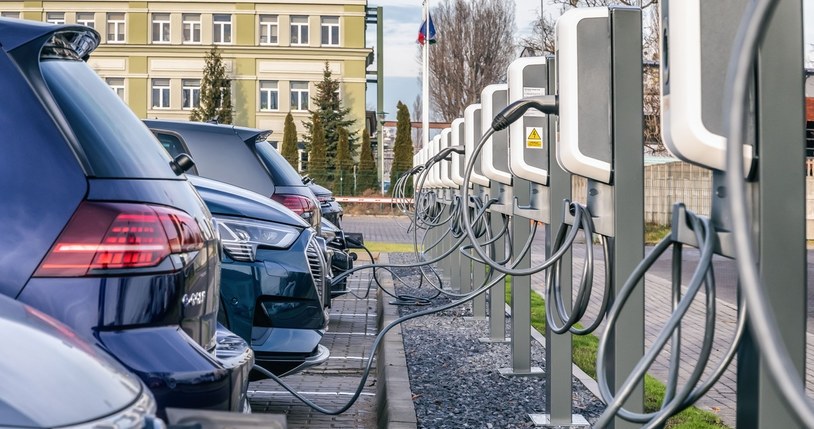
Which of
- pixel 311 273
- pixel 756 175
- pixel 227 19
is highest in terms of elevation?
pixel 227 19

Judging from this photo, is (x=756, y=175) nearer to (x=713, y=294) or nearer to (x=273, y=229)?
(x=713, y=294)

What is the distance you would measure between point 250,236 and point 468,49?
200 feet

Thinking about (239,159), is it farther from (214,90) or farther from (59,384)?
(214,90)

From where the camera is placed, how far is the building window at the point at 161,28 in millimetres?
63094

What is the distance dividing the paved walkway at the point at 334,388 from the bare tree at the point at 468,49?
185 ft

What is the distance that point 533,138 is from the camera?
6.68m

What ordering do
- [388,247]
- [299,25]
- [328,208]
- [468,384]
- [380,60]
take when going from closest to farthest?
[468,384] → [328,208] → [388,247] → [380,60] → [299,25]

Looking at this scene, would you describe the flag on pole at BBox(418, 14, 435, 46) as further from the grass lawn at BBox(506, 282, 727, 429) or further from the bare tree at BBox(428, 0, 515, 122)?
the grass lawn at BBox(506, 282, 727, 429)

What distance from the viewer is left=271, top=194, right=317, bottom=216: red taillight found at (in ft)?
30.7

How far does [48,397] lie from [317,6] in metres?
62.8

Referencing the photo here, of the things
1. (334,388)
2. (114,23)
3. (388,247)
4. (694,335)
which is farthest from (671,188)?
(114,23)

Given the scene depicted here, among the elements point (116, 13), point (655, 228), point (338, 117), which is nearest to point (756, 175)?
point (655, 228)

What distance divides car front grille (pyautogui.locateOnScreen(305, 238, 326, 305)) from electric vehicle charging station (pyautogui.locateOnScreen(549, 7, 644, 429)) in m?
1.87

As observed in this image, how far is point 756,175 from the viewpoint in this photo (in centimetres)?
285
